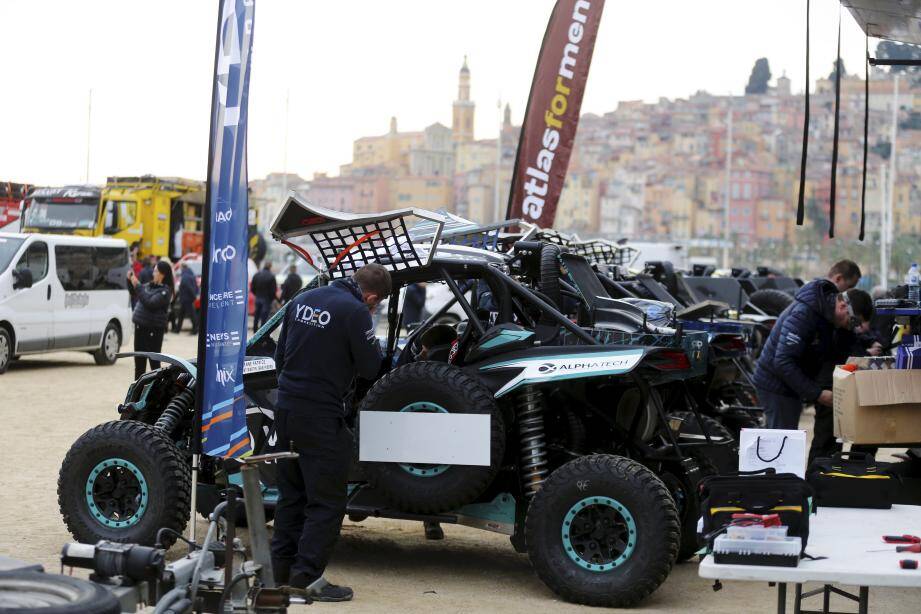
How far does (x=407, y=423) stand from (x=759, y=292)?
14.1 m

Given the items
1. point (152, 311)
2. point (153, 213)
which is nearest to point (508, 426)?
point (152, 311)

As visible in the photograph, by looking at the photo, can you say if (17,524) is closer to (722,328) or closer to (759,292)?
(722,328)

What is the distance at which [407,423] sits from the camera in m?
7.84

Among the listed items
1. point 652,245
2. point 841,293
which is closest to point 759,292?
point 841,293

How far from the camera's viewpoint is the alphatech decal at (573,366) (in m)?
7.67

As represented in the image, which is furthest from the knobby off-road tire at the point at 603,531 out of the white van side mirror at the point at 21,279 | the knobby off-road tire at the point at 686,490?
the white van side mirror at the point at 21,279

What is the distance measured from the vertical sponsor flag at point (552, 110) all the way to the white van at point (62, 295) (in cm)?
739

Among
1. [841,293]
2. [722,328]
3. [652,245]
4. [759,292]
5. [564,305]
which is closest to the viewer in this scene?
[564,305]

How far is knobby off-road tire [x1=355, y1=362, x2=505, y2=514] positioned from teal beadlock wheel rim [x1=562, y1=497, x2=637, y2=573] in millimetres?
514

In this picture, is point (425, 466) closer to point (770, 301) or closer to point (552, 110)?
point (552, 110)

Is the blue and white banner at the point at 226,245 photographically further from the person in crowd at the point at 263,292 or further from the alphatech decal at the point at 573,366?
the person in crowd at the point at 263,292

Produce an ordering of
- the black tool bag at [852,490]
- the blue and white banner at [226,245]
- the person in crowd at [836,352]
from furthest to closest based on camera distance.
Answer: the person in crowd at [836,352] < the blue and white banner at [226,245] < the black tool bag at [852,490]

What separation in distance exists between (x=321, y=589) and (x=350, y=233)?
2077 millimetres

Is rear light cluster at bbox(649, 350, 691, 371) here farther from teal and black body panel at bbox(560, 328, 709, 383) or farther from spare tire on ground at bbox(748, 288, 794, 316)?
spare tire on ground at bbox(748, 288, 794, 316)
